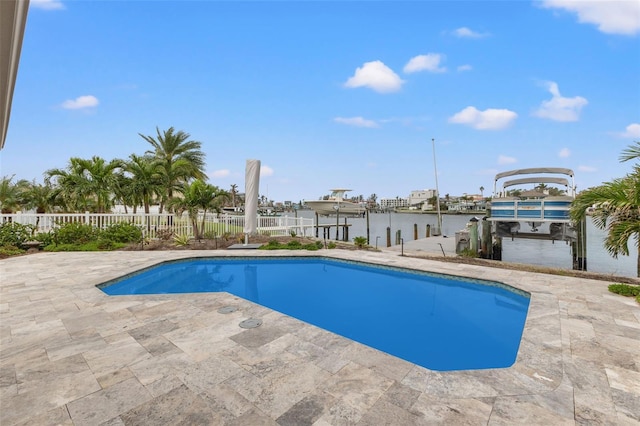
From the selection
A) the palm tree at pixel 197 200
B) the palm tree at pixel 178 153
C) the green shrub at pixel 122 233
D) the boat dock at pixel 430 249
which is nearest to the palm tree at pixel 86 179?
the palm tree at pixel 178 153

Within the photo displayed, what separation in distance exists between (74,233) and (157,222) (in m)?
2.86

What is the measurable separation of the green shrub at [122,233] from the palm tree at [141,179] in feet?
12.6

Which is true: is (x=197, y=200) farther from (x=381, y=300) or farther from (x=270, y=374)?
(x=270, y=374)

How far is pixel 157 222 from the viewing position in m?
12.7

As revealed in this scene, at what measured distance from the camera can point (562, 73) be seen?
1173cm

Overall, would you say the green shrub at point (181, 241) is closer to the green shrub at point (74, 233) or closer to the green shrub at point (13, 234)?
the green shrub at point (74, 233)

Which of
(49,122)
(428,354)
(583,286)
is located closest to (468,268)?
(583,286)

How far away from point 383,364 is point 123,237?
12069 mm

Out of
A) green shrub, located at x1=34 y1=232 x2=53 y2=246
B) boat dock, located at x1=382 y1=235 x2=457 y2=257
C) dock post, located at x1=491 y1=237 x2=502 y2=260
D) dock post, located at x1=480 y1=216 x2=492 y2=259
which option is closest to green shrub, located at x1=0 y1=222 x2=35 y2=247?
green shrub, located at x1=34 y1=232 x2=53 y2=246

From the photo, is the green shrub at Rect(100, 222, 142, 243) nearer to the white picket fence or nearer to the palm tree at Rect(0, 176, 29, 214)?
the white picket fence

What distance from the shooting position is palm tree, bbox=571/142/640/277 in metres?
4.97

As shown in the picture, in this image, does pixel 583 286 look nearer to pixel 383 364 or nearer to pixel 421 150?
pixel 383 364

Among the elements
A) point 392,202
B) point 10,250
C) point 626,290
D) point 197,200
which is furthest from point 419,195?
point 10,250

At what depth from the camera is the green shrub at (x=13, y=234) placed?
972 centimetres
